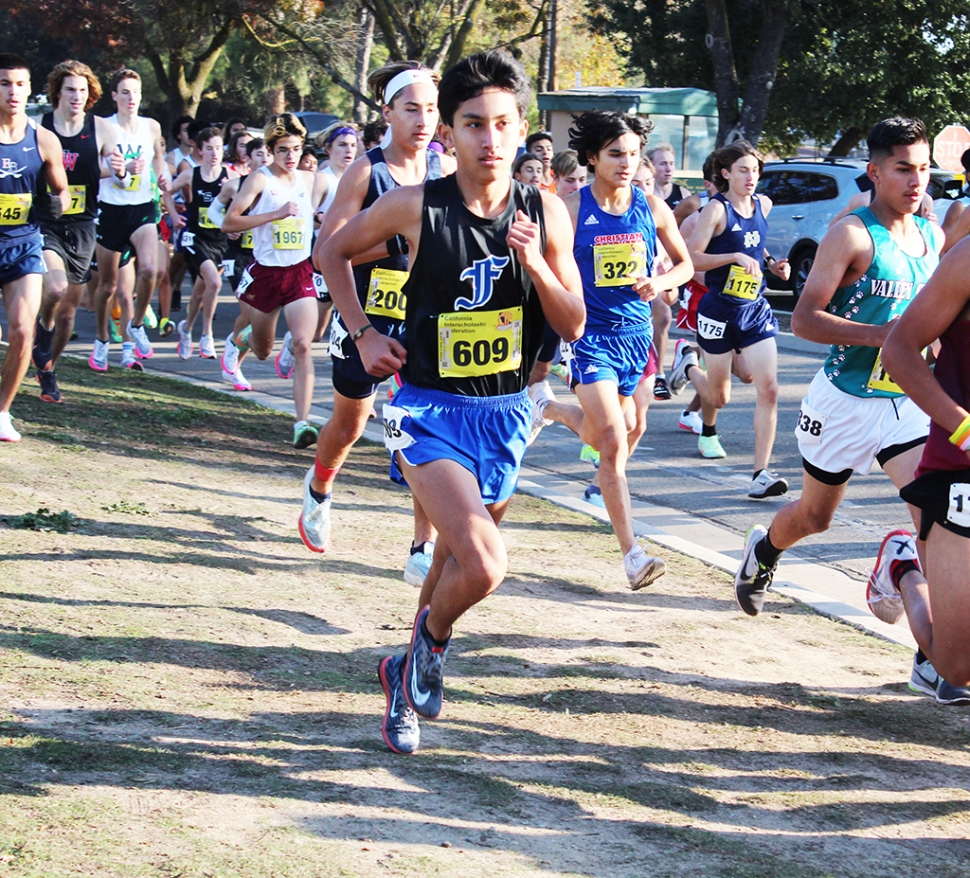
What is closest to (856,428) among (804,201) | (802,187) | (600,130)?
(600,130)

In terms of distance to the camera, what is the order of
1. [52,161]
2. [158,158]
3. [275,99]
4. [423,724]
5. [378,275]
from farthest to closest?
[275,99], [158,158], [52,161], [378,275], [423,724]

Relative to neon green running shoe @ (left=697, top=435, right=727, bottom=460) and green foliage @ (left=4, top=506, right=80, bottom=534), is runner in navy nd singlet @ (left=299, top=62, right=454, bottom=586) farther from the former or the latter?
neon green running shoe @ (left=697, top=435, right=727, bottom=460)

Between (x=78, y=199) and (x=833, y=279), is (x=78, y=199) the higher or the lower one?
the higher one

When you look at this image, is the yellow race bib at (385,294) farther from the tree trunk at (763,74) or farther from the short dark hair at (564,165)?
the tree trunk at (763,74)

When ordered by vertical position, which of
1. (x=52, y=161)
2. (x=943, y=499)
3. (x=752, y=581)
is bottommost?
(x=752, y=581)

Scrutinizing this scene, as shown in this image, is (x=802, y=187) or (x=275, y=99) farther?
(x=275, y=99)

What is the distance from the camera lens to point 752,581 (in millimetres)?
5523

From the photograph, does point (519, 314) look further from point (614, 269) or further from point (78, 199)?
point (78, 199)

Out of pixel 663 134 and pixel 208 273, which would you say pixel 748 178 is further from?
pixel 663 134

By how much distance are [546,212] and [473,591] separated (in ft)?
3.78

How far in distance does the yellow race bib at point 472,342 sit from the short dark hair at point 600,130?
265 cm

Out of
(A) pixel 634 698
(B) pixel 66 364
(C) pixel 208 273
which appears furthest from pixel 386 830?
(C) pixel 208 273

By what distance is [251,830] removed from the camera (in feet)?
11.2

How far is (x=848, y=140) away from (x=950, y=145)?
33.3ft
